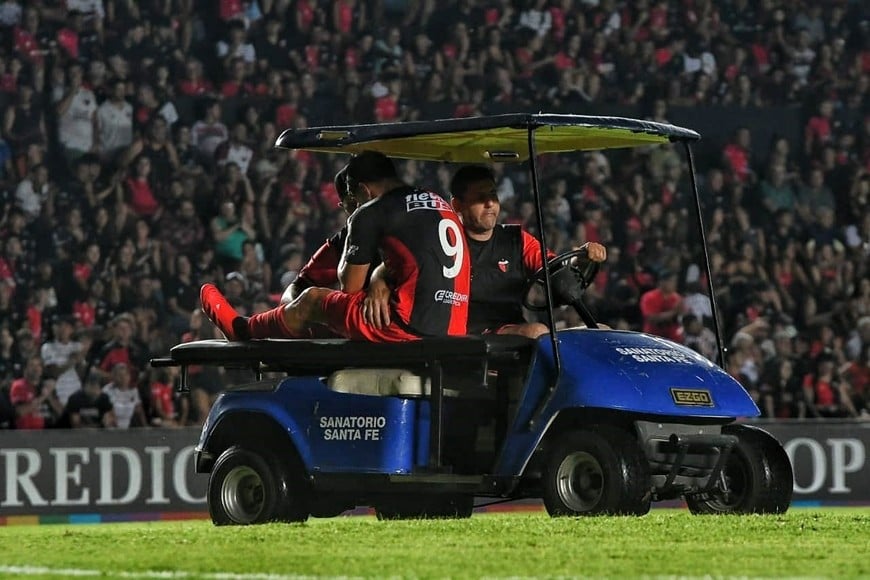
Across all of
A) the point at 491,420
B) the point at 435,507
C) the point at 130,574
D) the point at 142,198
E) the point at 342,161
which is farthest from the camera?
the point at 342,161

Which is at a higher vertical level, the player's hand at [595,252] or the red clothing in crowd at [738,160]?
the red clothing in crowd at [738,160]

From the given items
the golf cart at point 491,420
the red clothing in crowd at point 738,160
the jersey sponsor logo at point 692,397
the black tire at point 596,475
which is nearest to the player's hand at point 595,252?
the golf cart at point 491,420

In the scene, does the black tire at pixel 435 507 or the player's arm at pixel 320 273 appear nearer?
the player's arm at pixel 320 273

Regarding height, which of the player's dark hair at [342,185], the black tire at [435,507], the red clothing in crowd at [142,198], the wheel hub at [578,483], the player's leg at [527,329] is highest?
the red clothing in crowd at [142,198]

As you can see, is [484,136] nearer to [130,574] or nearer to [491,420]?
[491,420]

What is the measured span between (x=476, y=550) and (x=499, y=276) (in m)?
2.71

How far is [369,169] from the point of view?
9461mm

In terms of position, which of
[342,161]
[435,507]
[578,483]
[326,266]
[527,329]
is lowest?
[435,507]

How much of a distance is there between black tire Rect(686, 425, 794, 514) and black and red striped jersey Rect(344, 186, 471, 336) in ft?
5.71

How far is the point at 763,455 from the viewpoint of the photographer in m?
9.55

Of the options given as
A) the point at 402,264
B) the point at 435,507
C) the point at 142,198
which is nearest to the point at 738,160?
the point at 142,198

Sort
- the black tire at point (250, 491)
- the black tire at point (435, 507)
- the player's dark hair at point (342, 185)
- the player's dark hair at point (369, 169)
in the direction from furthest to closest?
the black tire at point (435, 507) < the player's dark hair at point (342, 185) < the black tire at point (250, 491) < the player's dark hair at point (369, 169)

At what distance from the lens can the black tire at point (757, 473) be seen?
952 cm

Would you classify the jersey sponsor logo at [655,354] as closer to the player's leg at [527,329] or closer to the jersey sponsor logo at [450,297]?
the player's leg at [527,329]
